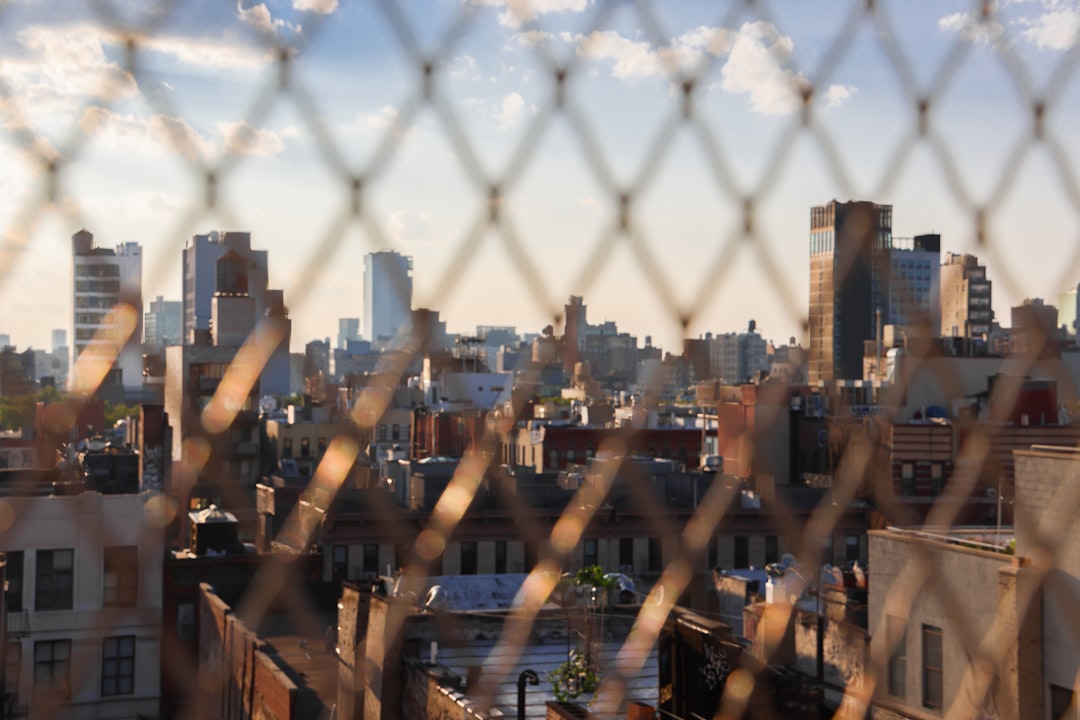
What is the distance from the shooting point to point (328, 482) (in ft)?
4.16

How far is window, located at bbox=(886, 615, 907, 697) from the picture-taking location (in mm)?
1766

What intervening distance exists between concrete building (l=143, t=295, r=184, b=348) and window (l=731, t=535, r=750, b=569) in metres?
8.76

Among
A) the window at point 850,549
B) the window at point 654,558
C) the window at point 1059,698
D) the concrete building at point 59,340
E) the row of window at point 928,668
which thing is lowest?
the window at point 850,549

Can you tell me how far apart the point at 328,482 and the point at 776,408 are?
522 millimetres

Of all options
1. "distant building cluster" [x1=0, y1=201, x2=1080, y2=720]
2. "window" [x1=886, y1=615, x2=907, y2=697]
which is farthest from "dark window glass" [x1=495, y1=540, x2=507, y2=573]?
"window" [x1=886, y1=615, x2=907, y2=697]

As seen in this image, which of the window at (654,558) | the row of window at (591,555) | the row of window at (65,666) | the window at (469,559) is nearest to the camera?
the row of window at (65,666)

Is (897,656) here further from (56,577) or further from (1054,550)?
(56,577)

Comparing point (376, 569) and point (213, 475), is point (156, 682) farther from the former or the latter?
point (376, 569)

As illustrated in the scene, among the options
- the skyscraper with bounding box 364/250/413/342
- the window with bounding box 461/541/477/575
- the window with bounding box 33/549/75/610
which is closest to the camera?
the skyscraper with bounding box 364/250/413/342

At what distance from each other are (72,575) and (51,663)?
0.11m

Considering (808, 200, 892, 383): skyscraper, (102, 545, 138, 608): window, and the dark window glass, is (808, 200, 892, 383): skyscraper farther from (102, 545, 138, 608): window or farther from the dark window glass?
the dark window glass

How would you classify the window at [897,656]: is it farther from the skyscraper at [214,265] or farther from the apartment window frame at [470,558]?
the apartment window frame at [470,558]

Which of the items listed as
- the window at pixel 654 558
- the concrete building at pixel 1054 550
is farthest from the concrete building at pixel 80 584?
the window at pixel 654 558

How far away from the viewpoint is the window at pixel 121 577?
1351mm
